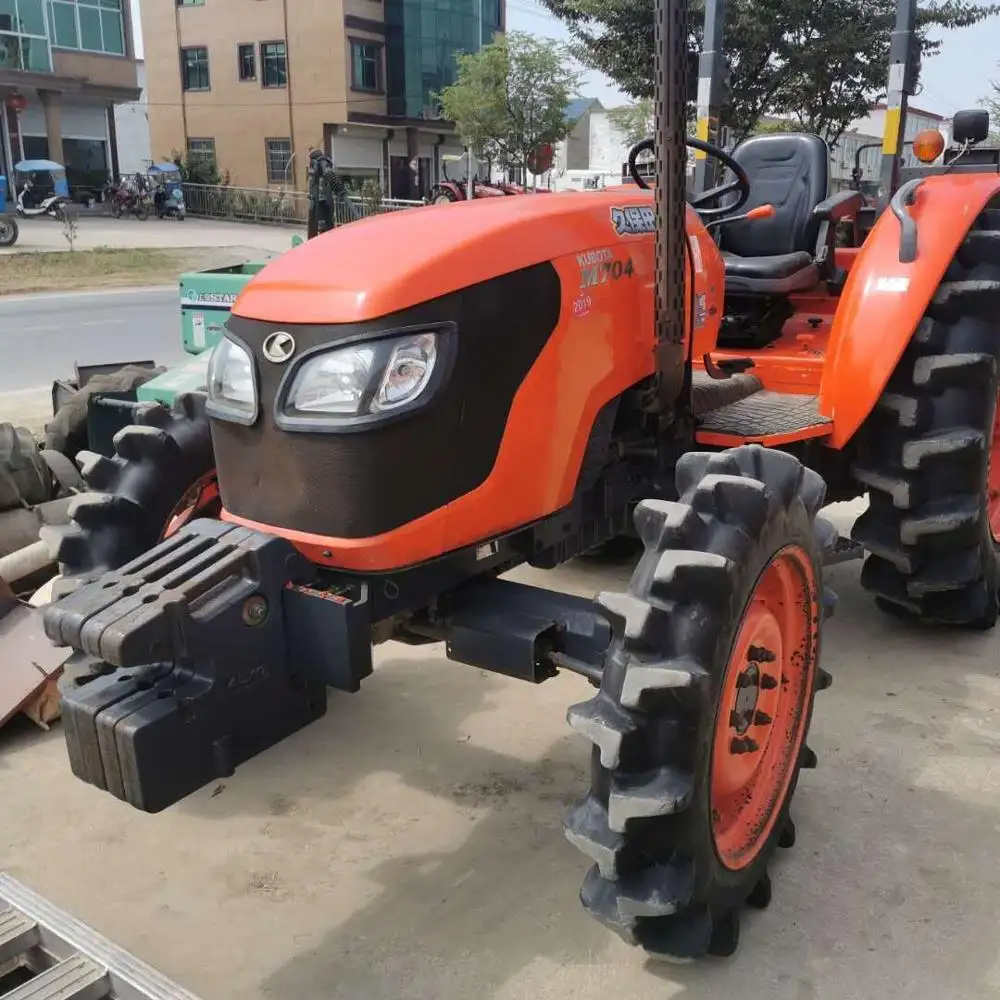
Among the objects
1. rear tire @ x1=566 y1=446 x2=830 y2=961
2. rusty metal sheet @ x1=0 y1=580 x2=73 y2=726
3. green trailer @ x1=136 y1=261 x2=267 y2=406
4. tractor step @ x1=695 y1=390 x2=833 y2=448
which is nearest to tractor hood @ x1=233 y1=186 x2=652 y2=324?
rear tire @ x1=566 y1=446 x2=830 y2=961

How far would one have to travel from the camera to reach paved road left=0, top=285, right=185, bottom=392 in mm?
9922

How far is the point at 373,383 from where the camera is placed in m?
2.24

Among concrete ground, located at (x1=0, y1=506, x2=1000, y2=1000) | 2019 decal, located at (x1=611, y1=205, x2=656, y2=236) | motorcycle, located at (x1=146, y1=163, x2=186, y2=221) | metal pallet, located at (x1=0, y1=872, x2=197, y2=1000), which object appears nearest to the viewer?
metal pallet, located at (x1=0, y1=872, x2=197, y2=1000)

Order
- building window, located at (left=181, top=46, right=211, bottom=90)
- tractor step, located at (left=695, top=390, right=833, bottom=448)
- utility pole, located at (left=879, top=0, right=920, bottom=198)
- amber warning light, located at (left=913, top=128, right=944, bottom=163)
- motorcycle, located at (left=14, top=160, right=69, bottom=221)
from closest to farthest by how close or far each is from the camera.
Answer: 1. tractor step, located at (left=695, top=390, right=833, bottom=448)
2. amber warning light, located at (left=913, top=128, right=944, bottom=163)
3. utility pole, located at (left=879, top=0, right=920, bottom=198)
4. motorcycle, located at (left=14, top=160, right=69, bottom=221)
5. building window, located at (left=181, top=46, right=211, bottom=90)

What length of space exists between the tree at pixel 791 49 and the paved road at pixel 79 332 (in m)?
8.85

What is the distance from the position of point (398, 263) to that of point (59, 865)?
5.66 ft

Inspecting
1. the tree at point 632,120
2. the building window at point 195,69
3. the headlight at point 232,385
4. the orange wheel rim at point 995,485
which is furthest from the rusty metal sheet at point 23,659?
the building window at point 195,69

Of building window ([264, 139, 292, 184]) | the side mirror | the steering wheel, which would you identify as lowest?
the steering wheel

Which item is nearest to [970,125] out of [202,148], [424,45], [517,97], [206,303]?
[206,303]

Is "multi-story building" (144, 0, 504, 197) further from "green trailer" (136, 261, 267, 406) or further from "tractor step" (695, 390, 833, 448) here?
"tractor step" (695, 390, 833, 448)

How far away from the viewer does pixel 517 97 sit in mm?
32094

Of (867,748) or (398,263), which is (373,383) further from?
(867,748)

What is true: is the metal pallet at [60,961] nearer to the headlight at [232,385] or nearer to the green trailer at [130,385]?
the headlight at [232,385]

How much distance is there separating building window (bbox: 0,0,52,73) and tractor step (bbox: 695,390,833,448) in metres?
34.1
